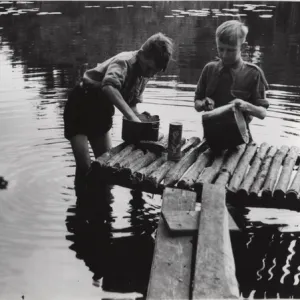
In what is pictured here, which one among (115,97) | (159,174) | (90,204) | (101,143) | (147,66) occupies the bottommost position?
(90,204)

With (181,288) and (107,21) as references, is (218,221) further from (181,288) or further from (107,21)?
(107,21)

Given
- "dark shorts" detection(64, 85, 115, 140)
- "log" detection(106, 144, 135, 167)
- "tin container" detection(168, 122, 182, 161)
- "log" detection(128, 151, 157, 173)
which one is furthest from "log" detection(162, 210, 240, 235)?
"dark shorts" detection(64, 85, 115, 140)

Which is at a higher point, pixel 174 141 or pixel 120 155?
pixel 174 141

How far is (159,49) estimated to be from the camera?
4484 millimetres

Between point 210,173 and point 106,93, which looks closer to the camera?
point 210,173

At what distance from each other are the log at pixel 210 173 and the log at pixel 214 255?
0.34 meters

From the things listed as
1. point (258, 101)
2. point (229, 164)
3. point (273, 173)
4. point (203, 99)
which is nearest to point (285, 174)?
point (273, 173)

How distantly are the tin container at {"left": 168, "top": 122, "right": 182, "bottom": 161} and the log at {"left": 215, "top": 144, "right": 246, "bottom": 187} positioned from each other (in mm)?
473

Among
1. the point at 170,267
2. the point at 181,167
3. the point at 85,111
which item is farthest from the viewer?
the point at 85,111

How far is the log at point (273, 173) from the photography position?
165 inches

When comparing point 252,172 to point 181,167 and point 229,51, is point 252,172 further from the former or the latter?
point 229,51

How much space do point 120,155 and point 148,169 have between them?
38cm

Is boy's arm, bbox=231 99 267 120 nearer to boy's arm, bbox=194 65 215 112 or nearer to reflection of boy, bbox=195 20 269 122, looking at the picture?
reflection of boy, bbox=195 20 269 122

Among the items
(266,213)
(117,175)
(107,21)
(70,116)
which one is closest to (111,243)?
(117,175)
